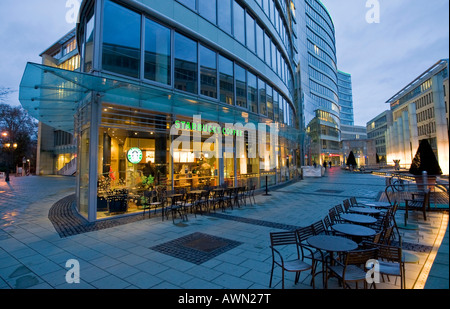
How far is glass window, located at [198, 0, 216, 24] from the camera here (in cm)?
1341

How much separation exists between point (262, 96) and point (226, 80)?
4937 mm

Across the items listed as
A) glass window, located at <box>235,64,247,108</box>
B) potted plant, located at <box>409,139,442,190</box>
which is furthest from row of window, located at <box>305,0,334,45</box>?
potted plant, located at <box>409,139,442,190</box>

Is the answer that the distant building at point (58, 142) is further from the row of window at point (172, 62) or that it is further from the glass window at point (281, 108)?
the glass window at point (281, 108)

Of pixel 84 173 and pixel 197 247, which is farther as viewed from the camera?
pixel 84 173

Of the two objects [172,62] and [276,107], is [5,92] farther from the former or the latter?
[276,107]

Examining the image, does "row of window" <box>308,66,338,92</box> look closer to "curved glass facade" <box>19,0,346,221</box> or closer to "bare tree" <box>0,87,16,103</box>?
"curved glass facade" <box>19,0,346,221</box>

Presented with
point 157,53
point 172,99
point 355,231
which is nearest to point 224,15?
point 157,53

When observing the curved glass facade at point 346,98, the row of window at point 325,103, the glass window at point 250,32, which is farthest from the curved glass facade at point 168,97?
the curved glass facade at point 346,98

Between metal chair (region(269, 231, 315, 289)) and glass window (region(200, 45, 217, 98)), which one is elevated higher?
glass window (region(200, 45, 217, 98))

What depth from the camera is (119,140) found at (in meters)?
10.0

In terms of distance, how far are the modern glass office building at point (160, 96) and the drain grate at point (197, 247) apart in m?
4.13

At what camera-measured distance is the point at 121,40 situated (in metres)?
9.88

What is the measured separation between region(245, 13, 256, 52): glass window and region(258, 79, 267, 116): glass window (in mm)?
2710
